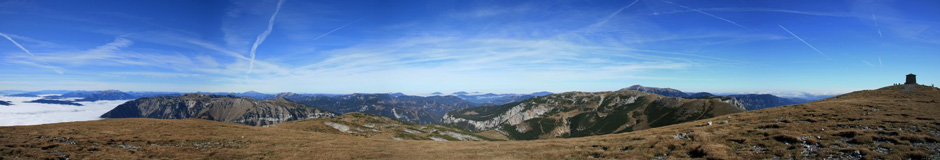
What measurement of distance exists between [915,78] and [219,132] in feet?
513

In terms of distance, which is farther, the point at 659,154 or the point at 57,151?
the point at 57,151

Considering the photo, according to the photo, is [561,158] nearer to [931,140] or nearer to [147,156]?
[931,140]

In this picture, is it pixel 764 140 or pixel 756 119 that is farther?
pixel 756 119

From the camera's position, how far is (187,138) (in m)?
40.8

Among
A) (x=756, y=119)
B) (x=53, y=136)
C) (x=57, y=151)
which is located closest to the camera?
(x=57, y=151)

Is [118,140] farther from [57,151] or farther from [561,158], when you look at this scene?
[561,158]

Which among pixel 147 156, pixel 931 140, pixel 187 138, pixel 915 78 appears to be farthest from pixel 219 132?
pixel 915 78

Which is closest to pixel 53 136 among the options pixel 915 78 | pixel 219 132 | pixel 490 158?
pixel 219 132

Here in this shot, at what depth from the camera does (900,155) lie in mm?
19422

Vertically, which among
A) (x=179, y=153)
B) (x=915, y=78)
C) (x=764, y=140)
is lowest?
(x=179, y=153)

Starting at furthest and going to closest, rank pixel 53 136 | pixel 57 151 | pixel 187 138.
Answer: pixel 187 138 → pixel 53 136 → pixel 57 151

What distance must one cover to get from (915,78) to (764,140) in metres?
107

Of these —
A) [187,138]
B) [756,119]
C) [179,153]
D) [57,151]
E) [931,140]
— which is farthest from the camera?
[756,119]

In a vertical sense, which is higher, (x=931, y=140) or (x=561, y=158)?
(x=931, y=140)
